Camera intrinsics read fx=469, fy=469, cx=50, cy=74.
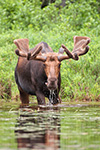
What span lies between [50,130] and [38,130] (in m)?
0.17

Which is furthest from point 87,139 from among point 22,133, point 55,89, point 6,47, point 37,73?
point 6,47

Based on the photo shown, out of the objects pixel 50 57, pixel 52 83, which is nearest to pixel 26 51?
pixel 50 57

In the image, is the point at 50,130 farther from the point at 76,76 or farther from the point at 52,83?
the point at 76,76

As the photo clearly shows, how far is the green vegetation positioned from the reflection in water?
393 cm

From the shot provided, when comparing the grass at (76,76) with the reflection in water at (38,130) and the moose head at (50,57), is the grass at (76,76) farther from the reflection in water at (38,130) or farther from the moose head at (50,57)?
the reflection in water at (38,130)

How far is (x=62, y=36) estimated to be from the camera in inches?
654

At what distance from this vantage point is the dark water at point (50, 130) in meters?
5.39

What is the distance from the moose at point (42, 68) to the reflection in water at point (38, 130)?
4.92 ft

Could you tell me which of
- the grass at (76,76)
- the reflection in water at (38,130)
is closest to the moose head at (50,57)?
the reflection in water at (38,130)

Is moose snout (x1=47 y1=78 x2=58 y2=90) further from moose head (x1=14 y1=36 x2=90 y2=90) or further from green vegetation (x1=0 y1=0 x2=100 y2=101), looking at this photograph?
green vegetation (x1=0 y1=0 x2=100 y2=101)

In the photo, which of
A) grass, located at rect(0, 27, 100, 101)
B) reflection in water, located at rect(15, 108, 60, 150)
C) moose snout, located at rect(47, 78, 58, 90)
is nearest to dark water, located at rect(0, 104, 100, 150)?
reflection in water, located at rect(15, 108, 60, 150)

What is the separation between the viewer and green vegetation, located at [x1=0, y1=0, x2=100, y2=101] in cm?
1286

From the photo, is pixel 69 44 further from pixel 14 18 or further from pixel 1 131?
pixel 1 131

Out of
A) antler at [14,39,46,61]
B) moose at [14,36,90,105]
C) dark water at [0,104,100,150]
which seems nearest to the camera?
dark water at [0,104,100,150]
